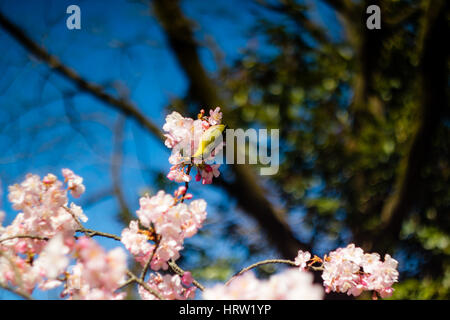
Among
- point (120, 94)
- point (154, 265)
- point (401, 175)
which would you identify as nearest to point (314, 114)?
point (401, 175)

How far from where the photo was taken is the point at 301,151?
1.65 m

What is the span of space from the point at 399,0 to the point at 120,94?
140 centimetres

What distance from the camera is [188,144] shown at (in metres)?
0.44

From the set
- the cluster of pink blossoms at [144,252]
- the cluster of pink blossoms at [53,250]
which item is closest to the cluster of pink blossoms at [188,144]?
the cluster of pink blossoms at [144,252]

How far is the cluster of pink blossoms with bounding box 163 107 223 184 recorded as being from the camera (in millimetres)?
434

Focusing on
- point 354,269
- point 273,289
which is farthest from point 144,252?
point 354,269

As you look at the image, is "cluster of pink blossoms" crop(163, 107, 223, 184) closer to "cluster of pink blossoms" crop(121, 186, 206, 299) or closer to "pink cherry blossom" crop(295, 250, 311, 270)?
"cluster of pink blossoms" crop(121, 186, 206, 299)

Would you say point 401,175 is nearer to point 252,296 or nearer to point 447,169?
point 447,169

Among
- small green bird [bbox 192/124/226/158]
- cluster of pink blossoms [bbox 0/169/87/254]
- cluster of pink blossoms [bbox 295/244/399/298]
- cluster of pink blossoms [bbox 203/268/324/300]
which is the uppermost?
small green bird [bbox 192/124/226/158]

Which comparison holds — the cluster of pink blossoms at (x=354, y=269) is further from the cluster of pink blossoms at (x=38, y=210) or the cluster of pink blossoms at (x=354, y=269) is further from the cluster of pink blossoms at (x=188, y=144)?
the cluster of pink blossoms at (x=38, y=210)

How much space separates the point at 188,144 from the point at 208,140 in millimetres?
43

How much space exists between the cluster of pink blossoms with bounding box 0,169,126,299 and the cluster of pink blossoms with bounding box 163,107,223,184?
13 cm

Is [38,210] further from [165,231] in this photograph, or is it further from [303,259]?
[303,259]

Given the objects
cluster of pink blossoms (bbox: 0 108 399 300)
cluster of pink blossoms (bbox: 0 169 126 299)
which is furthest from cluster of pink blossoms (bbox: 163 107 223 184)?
cluster of pink blossoms (bbox: 0 169 126 299)
